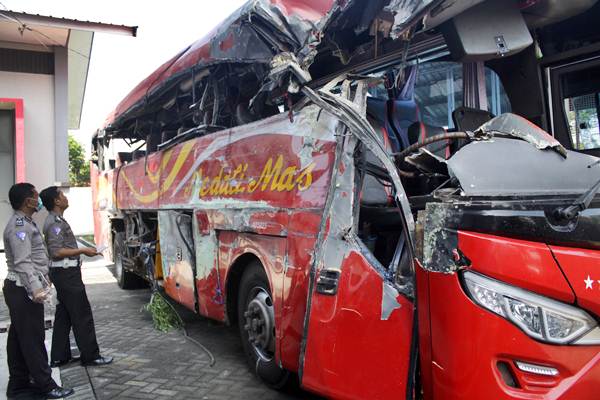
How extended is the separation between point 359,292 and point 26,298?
9.62 feet

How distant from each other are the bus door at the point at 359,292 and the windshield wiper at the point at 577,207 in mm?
730

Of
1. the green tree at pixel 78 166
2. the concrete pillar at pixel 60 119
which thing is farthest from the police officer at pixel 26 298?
the green tree at pixel 78 166

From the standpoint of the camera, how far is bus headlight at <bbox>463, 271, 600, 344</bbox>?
2.13 meters

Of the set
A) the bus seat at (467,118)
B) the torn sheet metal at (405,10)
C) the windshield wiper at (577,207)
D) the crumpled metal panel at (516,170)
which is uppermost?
the torn sheet metal at (405,10)

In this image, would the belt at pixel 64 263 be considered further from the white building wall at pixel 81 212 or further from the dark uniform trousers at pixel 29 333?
the white building wall at pixel 81 212

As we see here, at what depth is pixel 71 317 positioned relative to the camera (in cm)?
504

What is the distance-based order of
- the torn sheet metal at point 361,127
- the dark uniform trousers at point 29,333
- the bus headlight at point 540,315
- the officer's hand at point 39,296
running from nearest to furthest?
the bus headlight at point 540,315, the torn sheet metal at point 361,127, the officer's hand at point 39,296, the dark uniform trousers at point 29,333

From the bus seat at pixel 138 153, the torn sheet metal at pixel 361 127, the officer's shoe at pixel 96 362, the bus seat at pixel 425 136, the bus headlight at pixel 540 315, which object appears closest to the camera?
the bus headlight at pixel 540 315

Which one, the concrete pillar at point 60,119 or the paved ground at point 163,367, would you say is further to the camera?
the concrete pillar at point 60,119

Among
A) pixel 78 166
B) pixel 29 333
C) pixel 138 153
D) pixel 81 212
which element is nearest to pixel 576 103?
pixel 29 333

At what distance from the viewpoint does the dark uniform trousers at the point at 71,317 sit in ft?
16.4

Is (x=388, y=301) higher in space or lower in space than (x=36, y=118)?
lower

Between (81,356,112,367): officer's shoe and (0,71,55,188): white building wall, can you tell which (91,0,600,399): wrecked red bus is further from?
(0,71,55,188): white building wall

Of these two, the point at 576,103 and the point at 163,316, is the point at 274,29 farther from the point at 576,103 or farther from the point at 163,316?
the point at 163,316
